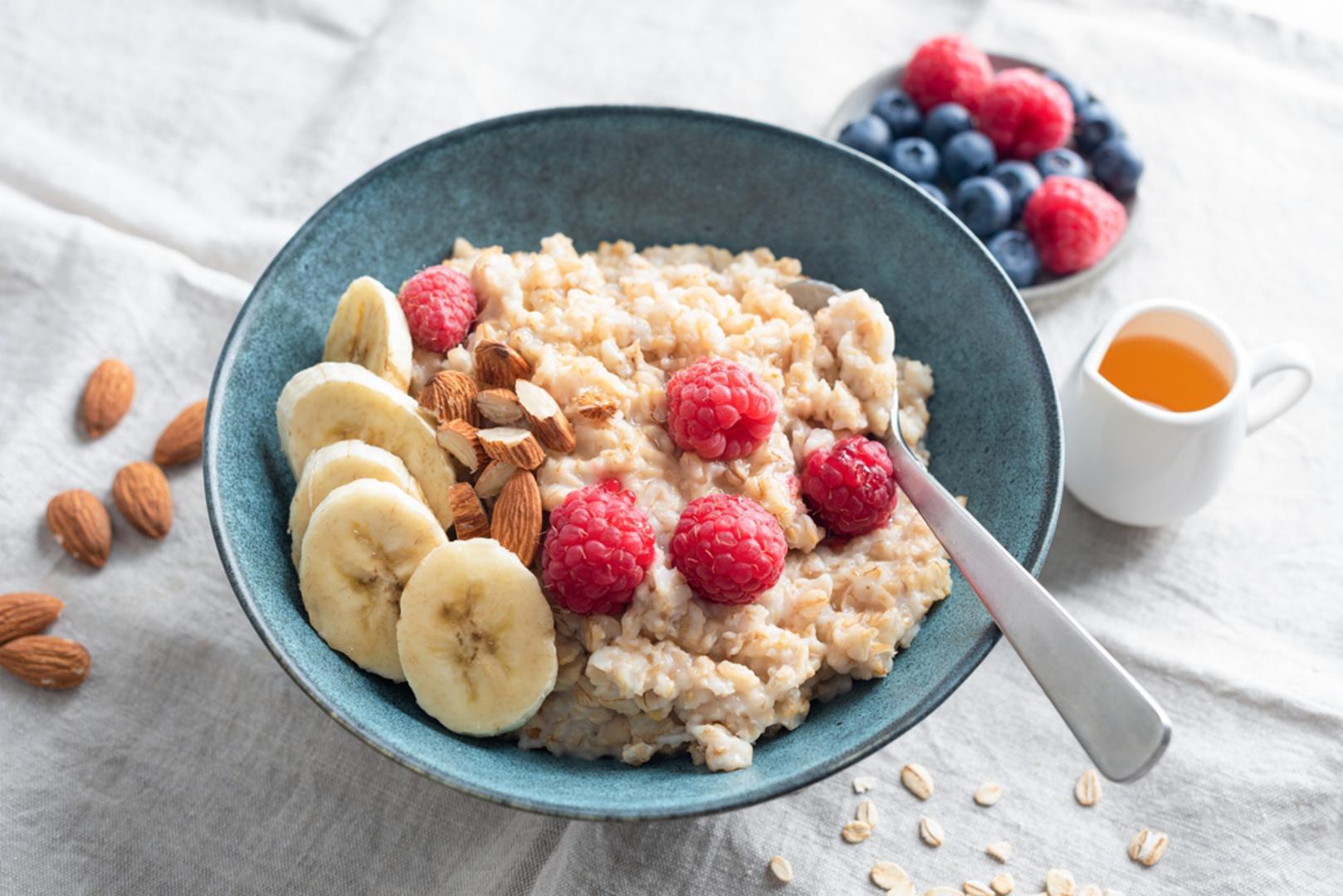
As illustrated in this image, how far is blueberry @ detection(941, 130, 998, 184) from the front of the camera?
2771 millimetres

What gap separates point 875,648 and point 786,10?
2019mm

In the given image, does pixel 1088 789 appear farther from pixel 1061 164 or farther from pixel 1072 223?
pixel 1061 164

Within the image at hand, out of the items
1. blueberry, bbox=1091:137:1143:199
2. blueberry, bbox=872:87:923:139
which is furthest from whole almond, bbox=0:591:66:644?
blueberry, bbox=1091:137:1143:199

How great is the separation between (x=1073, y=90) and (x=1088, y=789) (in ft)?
5.57

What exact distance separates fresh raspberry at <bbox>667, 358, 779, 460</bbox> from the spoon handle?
0.99ft

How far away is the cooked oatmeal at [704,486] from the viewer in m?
1.72

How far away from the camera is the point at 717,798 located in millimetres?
1582

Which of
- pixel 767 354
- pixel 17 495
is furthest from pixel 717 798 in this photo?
pixel 17 495

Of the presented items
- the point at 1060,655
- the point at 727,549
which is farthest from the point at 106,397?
the point at 1060,655

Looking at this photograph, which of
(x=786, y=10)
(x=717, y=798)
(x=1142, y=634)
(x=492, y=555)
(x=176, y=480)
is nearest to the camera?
(x=717, y=798)

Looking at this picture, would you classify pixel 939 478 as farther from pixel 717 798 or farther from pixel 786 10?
pixel 786 10

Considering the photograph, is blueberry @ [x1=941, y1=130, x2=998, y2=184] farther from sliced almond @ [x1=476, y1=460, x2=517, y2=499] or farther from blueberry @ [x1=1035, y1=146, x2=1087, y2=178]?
sliced almond @ [x1=476, y1=460, x2=517, y2=499]

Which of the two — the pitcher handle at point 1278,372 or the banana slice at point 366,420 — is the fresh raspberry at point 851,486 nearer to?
the banana slice at point 366,420

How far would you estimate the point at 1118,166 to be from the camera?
2.76m
